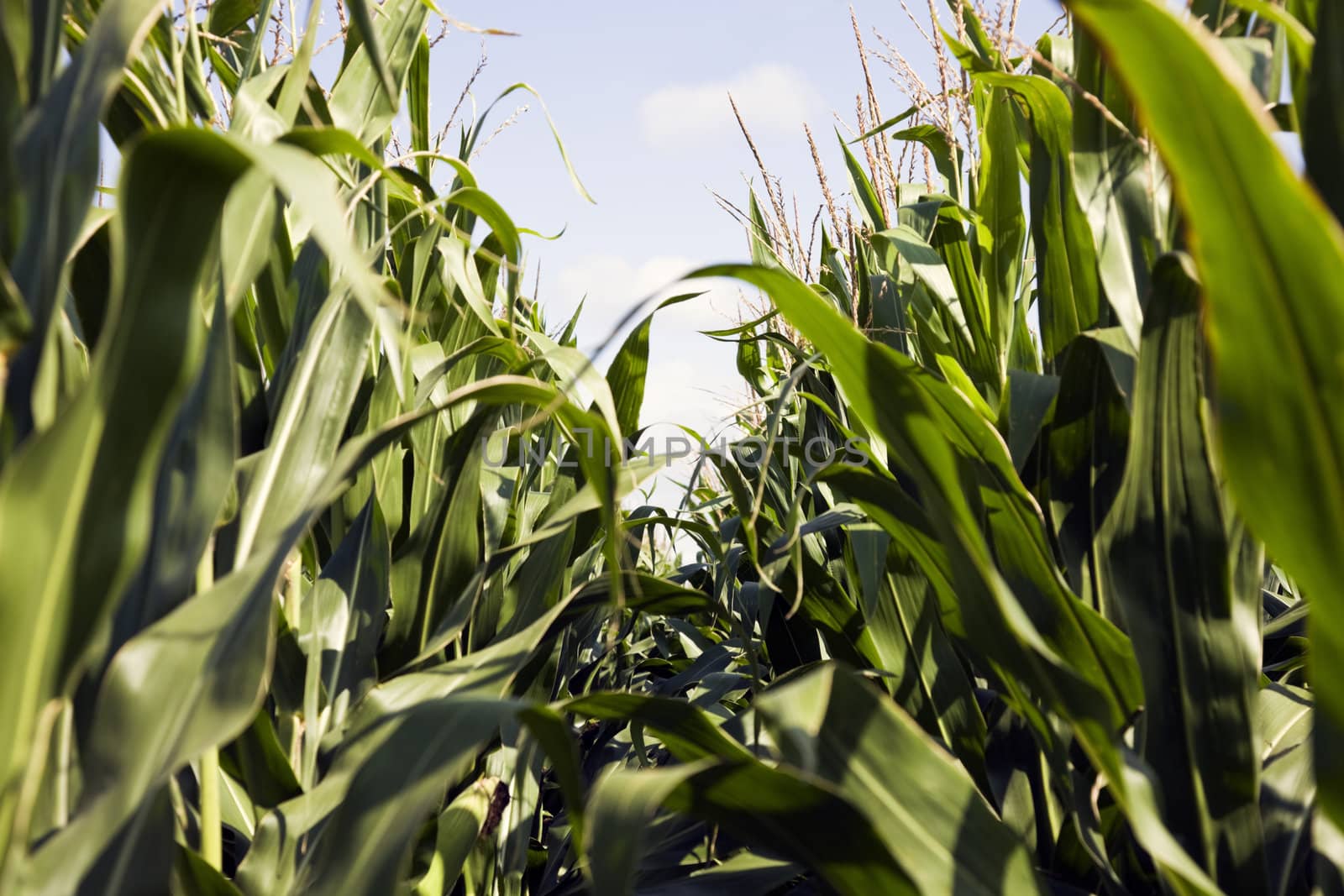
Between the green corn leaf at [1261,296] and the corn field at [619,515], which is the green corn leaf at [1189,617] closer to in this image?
the corn field at [619,515]

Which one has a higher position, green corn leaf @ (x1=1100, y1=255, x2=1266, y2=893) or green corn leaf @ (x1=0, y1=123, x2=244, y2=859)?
green corn leaf @ (x1=0, y1=123, x2=244, y2=859)

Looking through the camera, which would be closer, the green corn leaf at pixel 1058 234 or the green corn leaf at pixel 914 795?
the green corn leaf at pixel 914 795

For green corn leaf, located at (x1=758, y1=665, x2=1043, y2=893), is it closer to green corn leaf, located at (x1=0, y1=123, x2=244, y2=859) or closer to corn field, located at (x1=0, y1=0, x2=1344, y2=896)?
corn field, located at (x1=0, y1=0, x2=1344, y2=896)

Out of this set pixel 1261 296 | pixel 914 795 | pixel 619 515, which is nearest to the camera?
pixel 1261 296

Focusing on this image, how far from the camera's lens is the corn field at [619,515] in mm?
341

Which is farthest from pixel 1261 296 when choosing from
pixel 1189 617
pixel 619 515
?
pixel 619 515

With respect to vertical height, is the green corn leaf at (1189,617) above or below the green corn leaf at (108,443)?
below

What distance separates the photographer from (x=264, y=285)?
0.67m

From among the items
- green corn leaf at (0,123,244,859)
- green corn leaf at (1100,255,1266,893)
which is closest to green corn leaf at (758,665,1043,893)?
green corn leaf at (1100,255,1266,893)

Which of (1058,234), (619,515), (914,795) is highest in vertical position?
(1058,234)

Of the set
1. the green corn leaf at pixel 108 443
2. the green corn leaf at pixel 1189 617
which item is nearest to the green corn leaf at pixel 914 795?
the green corn leaf at pixel 1189 617

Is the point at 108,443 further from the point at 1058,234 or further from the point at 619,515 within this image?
the point at 1058,234

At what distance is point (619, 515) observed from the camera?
2.06ft

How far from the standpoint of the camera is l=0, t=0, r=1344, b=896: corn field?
341mm
